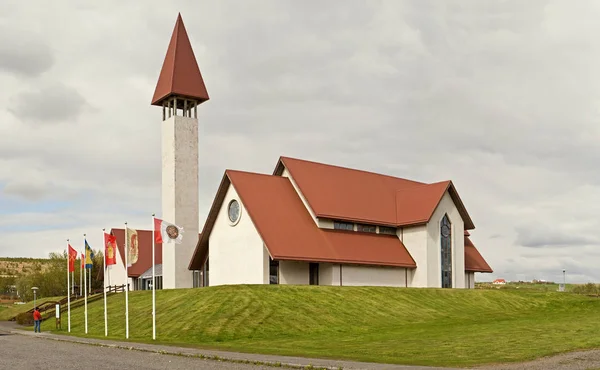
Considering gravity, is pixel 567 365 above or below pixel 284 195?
below

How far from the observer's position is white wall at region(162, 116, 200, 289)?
189ft

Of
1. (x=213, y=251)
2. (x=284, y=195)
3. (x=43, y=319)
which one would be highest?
A: (x=284, y=195)

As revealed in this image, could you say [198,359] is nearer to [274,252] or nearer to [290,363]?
[290,363]

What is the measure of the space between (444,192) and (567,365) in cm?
3915

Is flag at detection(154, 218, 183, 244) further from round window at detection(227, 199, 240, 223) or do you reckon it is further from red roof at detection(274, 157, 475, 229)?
red roof at detection(274, 157, 475, 229)

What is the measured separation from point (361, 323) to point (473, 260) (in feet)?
93.9

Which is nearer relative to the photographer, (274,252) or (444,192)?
(274,252)

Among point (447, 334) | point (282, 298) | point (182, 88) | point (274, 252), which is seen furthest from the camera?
point (182, 88)

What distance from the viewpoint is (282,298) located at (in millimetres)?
44375

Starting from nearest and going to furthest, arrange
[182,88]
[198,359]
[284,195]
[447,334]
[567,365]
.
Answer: [567,365] → [198,359] → [447,334] → [284,195] → [182,88]

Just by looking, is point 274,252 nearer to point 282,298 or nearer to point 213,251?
point 282,298

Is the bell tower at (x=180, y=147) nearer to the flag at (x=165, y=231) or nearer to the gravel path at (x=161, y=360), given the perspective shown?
the flag at (x=165, y=231)

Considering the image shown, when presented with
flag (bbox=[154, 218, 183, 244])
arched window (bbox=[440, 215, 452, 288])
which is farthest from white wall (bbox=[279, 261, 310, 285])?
flag (bbox=[154, 218, 183, 244])

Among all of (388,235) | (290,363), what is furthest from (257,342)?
(388,235)
